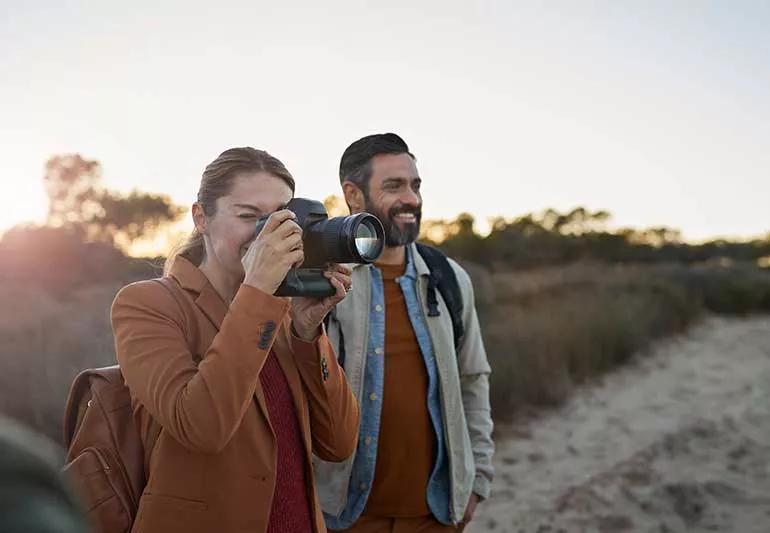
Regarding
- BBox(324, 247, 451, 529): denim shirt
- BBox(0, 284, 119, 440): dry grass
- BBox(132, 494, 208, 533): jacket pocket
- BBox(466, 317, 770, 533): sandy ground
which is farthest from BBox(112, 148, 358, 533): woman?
BBox(466, 317, 770, 533): sandy ground

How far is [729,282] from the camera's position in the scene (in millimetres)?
15211

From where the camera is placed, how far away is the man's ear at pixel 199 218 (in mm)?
1673

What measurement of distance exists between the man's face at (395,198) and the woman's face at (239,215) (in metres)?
0.79

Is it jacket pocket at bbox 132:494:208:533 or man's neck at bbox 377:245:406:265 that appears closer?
jacket pocket at bbox 132:494:208:533

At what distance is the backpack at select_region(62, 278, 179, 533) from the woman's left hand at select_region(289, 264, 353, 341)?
31cm

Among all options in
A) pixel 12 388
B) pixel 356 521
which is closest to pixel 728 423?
pixel 356 521

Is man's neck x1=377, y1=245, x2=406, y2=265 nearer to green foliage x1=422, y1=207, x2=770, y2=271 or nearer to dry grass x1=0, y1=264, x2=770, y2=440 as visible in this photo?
dry grass x1=0, y1=264, x2=770, y2=440

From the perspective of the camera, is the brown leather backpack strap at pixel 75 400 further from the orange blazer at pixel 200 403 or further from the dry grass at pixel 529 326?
the dry grass at pixel 529 326

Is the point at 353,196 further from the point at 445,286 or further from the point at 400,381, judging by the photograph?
the point at 400,381

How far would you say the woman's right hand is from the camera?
1.44 meters

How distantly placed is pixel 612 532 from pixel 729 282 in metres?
12.6

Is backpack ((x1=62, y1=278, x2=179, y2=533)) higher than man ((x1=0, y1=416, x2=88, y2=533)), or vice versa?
man ((x1=0, y1=416, x2=88, y2=533))

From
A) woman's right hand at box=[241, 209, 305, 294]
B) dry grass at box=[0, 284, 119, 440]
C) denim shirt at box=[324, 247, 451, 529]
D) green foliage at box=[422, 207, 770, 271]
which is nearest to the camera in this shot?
woman's right hand at box=[241, 209, 305, 294]

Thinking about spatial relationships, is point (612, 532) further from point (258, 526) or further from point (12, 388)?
point (12, 388)
